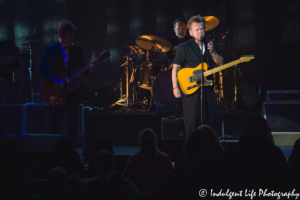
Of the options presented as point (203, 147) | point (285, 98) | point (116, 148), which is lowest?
point (116, 148)

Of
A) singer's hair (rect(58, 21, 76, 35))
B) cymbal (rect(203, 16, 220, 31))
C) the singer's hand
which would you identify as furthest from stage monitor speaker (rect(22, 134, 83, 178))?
cymbal (rect(203, 16, 220, 31))

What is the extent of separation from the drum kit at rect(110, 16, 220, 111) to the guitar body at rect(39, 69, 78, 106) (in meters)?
2.51

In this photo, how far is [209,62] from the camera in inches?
165

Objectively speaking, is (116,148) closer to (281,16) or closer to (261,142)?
(261,142)

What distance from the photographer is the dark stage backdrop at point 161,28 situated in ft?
27.1

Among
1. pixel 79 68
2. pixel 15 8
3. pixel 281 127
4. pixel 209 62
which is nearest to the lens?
pixel 209 62

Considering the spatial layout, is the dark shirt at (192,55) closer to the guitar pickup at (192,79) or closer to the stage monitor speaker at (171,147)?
the guitar pickup at (192,79)

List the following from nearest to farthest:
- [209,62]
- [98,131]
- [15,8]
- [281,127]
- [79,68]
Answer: [209,62]
[79,68]
[281,127]
[98,131]
[15,8]

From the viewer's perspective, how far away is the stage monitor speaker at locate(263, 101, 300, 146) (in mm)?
5801

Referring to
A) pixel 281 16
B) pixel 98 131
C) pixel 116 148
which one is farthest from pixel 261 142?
pixel 281 16

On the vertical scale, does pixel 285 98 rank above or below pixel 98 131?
above

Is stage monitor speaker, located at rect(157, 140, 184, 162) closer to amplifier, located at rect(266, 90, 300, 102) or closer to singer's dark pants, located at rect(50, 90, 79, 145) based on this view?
singer's dark pants, located at rect(50, 90, 79, 145)

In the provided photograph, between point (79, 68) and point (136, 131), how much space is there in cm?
199

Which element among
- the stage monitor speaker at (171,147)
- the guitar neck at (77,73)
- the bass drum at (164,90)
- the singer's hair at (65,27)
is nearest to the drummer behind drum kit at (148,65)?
the bass drum at (164,90)
